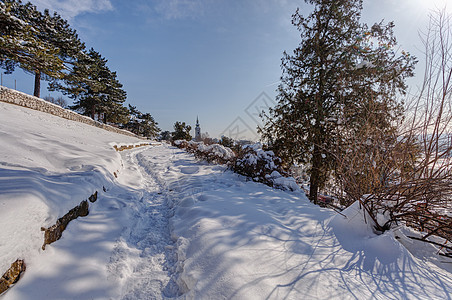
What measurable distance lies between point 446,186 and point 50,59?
48.1ft

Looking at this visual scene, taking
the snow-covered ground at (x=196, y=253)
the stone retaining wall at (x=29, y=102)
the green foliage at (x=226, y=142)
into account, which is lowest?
the snow-covered ground at (x=196, y=253)

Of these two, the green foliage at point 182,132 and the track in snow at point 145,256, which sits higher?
the green foliage at point 182,132

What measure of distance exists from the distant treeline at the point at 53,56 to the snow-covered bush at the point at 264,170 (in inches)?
458

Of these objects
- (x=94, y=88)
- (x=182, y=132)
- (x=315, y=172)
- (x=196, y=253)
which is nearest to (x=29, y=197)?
(x=196, y=253)

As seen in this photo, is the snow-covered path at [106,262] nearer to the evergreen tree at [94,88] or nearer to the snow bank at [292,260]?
the snow bank at [292,260]

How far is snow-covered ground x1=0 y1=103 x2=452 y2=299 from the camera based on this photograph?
1118mm

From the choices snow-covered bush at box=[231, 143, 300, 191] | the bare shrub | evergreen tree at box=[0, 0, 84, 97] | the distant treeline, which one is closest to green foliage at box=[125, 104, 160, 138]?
the distant treeline

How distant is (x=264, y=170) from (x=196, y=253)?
10.7 ft

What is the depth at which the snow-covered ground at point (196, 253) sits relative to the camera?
1.12 metres

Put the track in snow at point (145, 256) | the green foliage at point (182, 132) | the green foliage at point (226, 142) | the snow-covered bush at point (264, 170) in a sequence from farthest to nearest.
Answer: the green foliage at point (182, 132) → the green foliage at point (226, 142) → the snow-covered bush at point (264, 170) → the track in snow at point (145, 256)

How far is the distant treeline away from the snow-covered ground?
411 inches

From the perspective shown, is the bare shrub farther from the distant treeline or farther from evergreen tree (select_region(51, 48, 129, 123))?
evergreen tree (select_region(51, 48, 129, 123))

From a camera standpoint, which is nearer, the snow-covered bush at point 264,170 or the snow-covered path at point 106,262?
the snow-covered path at point 106,262

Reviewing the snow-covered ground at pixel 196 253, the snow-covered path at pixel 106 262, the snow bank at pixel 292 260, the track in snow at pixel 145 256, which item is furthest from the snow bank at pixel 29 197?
the snow bank at pixel 292 260
